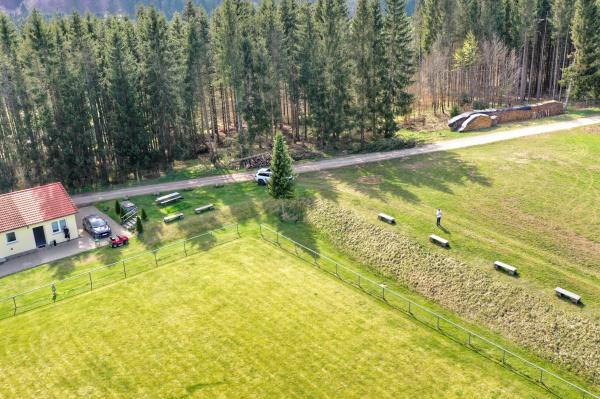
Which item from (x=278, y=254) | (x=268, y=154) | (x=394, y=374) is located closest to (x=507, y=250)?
(x=394, y=374)

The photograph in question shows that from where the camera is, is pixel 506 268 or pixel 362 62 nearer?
pixel 506 268

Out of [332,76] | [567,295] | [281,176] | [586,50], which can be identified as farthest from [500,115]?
[567,295]

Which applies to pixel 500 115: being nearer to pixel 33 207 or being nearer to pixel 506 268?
pixel 506 268

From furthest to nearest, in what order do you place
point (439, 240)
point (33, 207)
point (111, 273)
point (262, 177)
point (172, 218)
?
point (262, 177), point (172, 218), point (33, 207), point (111, 273), point (439, 240)

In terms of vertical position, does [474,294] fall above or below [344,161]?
below

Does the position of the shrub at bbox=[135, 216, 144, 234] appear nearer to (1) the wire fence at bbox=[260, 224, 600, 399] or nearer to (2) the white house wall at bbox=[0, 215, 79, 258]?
(2) the white house wall at bbox=[0, 215, 79, 258]

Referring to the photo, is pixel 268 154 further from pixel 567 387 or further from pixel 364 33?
pixel 567 387

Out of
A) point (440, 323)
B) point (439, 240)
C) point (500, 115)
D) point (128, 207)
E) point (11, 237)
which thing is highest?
point (500, 115)

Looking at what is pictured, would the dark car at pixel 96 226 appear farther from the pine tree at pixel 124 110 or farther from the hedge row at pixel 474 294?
the hedge row at pixel 474 294
